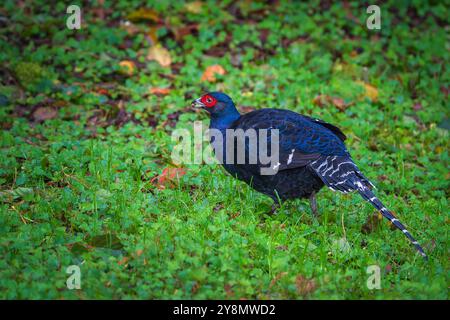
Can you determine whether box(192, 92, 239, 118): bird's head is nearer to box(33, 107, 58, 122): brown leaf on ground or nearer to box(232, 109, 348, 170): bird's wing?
box(232, 109, 348, 170): bird's wing

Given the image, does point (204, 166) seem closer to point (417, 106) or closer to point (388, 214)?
point (388, 214)

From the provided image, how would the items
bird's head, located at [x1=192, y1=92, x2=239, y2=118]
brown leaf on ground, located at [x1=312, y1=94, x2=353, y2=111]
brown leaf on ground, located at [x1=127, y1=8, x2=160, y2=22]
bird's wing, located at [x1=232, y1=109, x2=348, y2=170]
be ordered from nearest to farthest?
bird's wing, located at [x1=232, y1=109, x2=348, y2=170]
bird's head, located at [x1=192, y1=92, x2=239, y2=118]
brown leaf on ground, located at [x1=312, y1=94, x2=353, y2=111]
brown leaf on ground, located at [x1=127, y1=8, x2=160, y2=22]

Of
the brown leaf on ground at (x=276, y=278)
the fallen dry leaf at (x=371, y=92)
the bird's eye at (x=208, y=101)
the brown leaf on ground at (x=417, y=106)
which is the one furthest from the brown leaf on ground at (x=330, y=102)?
the brown leaf on ground at (x=276, y=278)

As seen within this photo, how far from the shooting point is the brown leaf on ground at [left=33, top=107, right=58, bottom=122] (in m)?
8.27

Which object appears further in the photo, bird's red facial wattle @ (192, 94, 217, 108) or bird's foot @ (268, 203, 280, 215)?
bird's red facial wattle @ (192, 94, 217, 108)

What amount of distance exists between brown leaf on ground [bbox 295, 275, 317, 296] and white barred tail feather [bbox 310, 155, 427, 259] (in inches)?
45.9

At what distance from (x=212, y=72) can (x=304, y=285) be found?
488cm

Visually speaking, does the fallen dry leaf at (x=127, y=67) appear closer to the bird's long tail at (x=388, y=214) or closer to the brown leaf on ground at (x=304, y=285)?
the bird's long tail at (x=388, y=214)

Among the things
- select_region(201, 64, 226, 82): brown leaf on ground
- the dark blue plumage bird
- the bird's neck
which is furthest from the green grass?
the bird's neck

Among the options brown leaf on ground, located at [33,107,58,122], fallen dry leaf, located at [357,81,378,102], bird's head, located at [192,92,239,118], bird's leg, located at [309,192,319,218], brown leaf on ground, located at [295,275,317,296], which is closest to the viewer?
brown leaf on ground, located at [295,275,317,296]

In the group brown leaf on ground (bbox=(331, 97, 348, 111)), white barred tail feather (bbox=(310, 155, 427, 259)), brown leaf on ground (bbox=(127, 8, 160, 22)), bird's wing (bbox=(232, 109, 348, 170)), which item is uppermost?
brown leaf on ground (bbox=(127, 8, 160, 22))

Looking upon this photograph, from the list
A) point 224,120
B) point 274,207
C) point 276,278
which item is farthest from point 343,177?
point 224,120

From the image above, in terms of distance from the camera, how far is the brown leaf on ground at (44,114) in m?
8.27
